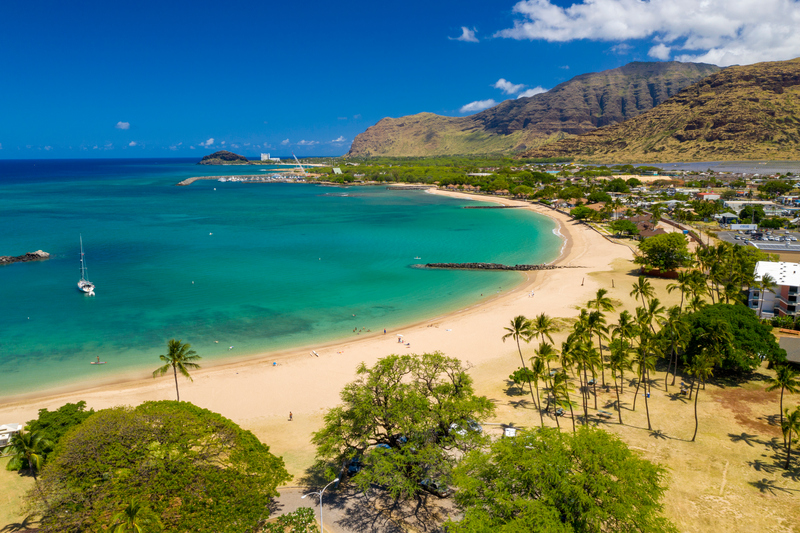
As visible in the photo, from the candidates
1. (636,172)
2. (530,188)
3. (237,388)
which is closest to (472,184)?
(530,188)

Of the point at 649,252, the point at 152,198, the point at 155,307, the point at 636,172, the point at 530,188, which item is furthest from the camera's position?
the point at 636,172

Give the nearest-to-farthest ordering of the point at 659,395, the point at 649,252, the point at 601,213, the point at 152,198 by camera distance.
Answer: the point at 659,395 < the point at 649,252 < the point at 601,213 < the point at 152,198

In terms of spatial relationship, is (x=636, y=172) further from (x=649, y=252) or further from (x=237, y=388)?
(x=237, y=388)

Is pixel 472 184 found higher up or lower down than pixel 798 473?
higher up

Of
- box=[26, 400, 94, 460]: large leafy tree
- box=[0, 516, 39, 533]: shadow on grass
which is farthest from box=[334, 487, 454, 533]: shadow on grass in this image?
box=[26, 400, 94, 460]: large leafy tree

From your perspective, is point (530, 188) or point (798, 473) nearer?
point (798, 473)

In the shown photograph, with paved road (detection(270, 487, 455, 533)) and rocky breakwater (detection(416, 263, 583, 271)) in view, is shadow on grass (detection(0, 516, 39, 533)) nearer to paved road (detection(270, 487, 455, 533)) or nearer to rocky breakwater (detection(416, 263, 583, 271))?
paved road (detection(270, 487, 455, 533))
